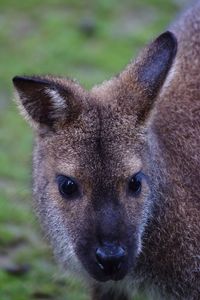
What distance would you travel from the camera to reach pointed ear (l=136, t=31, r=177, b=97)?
6.16 metres

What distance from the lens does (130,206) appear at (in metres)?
5.86

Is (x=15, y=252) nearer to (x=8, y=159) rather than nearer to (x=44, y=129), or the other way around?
(x=8, y=159)

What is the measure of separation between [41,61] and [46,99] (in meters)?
5.60

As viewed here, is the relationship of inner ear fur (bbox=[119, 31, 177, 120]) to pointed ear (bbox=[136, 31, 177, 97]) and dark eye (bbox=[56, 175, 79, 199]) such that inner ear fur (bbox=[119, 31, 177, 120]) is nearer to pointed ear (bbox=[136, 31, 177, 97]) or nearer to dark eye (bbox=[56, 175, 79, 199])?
pointed ear (bbox=[136, 31, 177, 97])

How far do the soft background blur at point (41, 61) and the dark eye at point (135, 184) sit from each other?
1.54m

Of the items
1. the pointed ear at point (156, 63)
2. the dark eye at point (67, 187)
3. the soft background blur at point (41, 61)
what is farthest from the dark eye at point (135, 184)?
the soft background blur at point (41, 61)

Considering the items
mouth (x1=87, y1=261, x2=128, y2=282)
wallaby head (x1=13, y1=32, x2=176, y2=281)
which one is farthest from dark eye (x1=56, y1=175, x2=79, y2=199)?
mouth (x1=87, y1=261, x2=128, y2=282)

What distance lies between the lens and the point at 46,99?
20.0 feet

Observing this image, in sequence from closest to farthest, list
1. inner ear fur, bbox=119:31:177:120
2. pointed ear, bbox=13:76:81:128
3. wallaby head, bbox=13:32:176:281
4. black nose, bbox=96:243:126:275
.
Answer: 1. black nose, bbox=96:243:126:275
2. wallaby head, bbox=13:32:176:281
3. pointed ear, bbox=13:76:81:128
4. inner ear fur, bbox=119:31:177:120

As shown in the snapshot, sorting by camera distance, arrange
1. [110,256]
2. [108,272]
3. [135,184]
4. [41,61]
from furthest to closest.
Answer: [41,61] < [135,184] < [108,272] < [110,256]

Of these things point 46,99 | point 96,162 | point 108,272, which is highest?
point 46,99

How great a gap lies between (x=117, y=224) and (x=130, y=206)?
0.19 meters

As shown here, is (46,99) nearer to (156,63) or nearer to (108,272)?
(156,63)

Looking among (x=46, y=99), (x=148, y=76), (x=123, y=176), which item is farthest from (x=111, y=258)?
(x=148, y=76)
